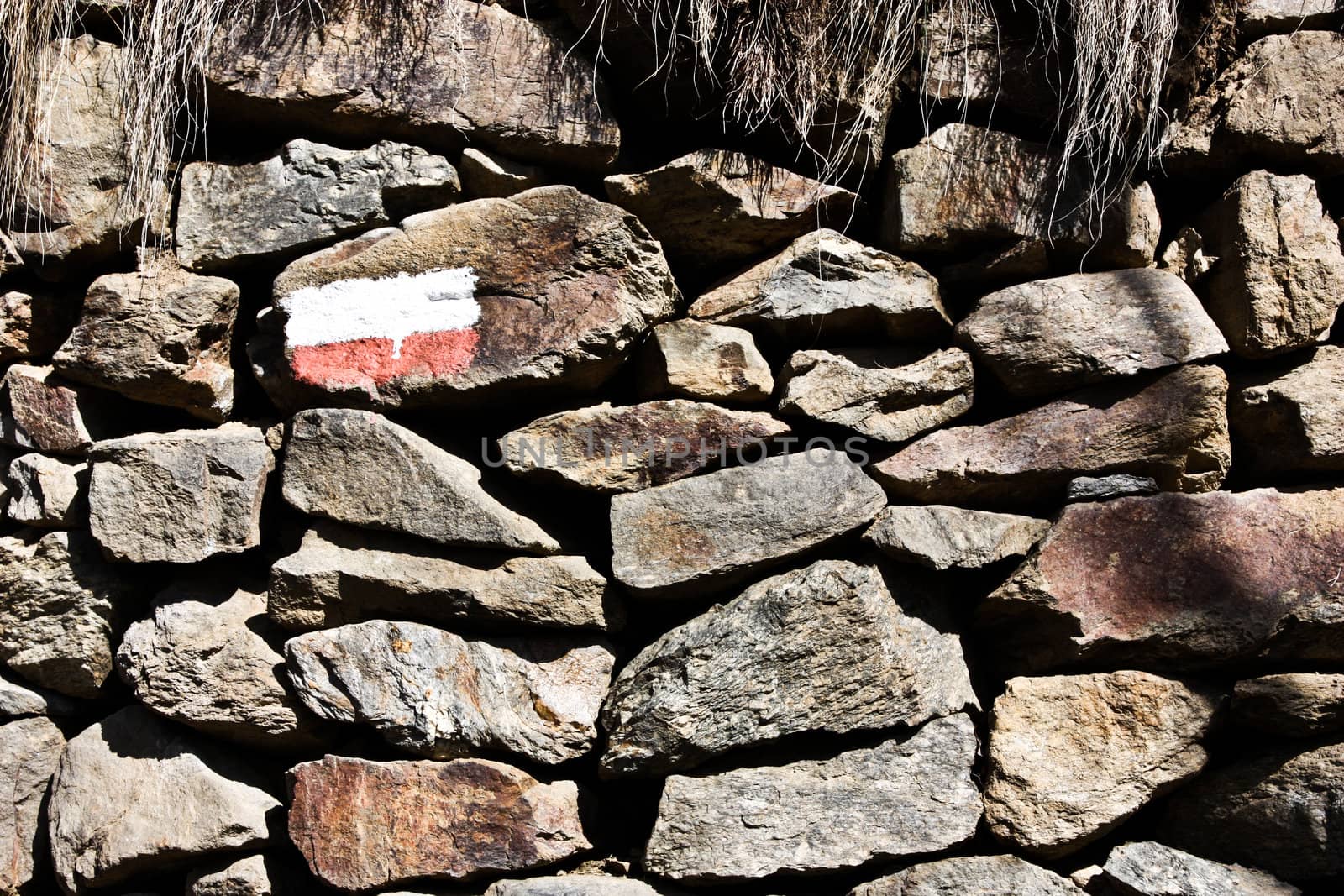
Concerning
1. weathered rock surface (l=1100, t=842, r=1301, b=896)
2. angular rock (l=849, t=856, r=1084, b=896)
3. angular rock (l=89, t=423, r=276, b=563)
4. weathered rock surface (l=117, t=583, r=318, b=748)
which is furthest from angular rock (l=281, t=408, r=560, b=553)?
weathered rock surface (l=1100, t=842, r=1301, b=896)

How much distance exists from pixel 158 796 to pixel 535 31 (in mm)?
1759

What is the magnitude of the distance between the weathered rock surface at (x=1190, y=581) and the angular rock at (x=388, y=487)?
3.23ft

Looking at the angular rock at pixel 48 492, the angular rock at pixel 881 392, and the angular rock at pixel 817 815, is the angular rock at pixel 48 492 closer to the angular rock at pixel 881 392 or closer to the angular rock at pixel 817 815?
the angular rock at pixel 817 815

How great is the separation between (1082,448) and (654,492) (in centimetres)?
83

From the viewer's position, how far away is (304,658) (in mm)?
2029

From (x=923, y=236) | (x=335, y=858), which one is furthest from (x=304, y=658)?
(x=923, y=236)

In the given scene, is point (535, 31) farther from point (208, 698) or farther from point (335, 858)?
point (335, 858)

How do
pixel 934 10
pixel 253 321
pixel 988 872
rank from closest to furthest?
pixel 988 872 → pixel 934 10 → pixel 253 321

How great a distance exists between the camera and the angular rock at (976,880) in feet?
6.04

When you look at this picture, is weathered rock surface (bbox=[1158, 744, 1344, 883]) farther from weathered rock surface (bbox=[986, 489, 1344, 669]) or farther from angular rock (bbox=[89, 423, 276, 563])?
angular rock (bbox=[89, 423, 276, 563])

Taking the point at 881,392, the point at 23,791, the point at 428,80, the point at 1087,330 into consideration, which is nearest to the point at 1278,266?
the point at 1087,330

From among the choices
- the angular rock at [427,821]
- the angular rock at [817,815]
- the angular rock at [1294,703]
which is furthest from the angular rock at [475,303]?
the angular rock at [1294,703]

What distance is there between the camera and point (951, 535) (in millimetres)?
1982

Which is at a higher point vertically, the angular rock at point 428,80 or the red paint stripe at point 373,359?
the angular rock at point 428,80
